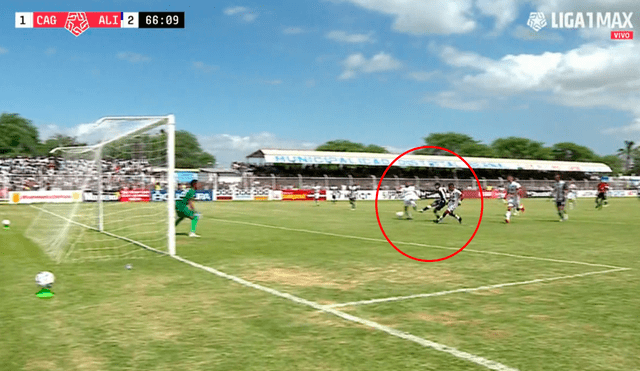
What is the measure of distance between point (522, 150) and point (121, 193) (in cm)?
12838

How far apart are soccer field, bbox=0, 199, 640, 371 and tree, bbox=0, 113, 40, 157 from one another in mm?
101851

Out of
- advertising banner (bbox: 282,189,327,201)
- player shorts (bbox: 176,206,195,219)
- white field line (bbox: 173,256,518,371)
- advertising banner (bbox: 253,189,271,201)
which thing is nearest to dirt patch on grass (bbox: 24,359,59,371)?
white field line (bbox: 173,256,518,371)

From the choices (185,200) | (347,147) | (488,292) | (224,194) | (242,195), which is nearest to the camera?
(488,292)

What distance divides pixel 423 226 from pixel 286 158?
45447 mm

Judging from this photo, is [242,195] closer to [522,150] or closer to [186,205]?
[186,205]

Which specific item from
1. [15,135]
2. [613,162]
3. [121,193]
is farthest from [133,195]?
[613,162]

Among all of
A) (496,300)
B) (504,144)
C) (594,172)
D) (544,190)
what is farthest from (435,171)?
(504,144)

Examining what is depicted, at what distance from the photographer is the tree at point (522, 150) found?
13600 centimetres

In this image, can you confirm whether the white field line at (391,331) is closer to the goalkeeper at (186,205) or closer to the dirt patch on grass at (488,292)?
the dirt patch on grass at (488,292)

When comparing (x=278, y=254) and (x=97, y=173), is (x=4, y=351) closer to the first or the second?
(x=278, y=254)

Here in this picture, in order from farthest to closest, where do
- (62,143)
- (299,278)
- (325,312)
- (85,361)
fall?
(62,143)
(299,278)
(325,312)
(85,361)

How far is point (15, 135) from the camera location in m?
103

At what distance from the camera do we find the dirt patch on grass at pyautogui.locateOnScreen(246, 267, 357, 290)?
8.91m

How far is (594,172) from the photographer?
9781 cm
